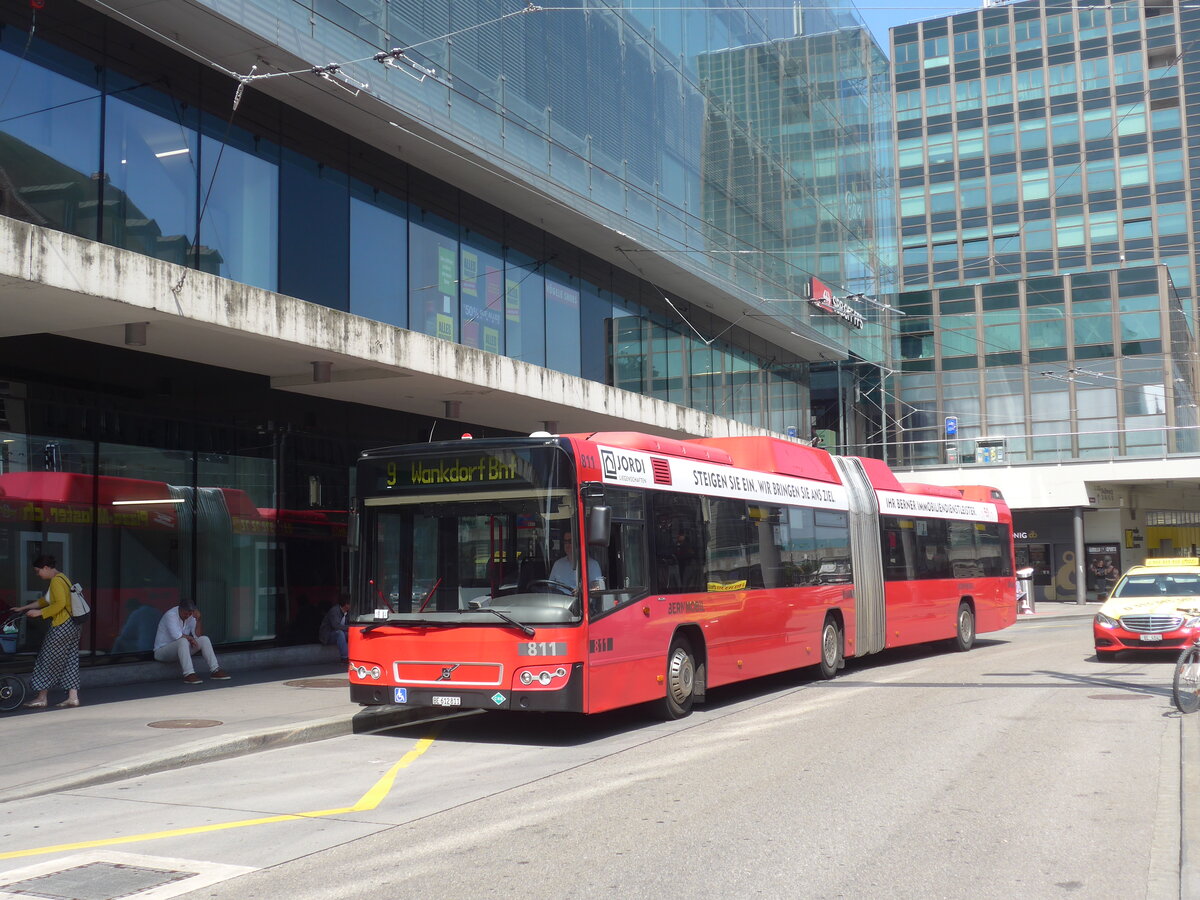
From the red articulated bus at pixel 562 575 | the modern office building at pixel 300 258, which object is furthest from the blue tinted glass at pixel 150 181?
the red articulated bus at pixel 562 575

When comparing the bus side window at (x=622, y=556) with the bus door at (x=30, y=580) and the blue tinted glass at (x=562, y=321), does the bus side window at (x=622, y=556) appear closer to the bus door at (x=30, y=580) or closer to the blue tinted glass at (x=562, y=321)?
the bus door at (x=30, y=580)

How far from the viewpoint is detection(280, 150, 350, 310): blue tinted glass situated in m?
17.4

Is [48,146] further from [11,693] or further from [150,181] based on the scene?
[11,693]

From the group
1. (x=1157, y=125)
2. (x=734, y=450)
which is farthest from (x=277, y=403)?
(x=1157, y=125)

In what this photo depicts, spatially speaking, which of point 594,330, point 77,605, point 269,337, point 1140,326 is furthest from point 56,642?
point 1140,326

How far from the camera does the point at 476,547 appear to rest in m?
11.4

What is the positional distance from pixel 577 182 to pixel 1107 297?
35294mm

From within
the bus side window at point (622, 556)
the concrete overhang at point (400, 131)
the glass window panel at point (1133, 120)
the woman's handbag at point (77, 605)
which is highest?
the glass window panel at point (1133, 120)

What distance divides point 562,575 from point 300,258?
340 inches

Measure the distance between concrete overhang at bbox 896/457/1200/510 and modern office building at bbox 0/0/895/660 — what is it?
60.2 feet

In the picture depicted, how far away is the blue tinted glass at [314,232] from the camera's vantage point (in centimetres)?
1736

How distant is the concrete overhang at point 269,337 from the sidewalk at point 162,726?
4.42 metres

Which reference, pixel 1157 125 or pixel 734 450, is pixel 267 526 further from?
pixel 1157 125

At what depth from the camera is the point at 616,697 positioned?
1161cm
